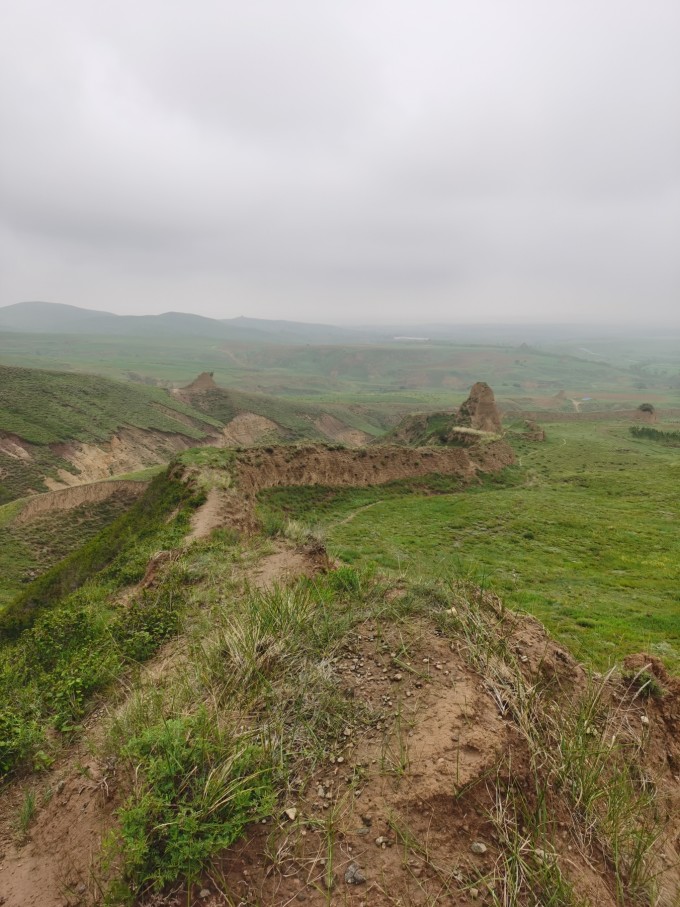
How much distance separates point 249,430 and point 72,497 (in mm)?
56221

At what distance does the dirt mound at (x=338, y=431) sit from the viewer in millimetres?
95812

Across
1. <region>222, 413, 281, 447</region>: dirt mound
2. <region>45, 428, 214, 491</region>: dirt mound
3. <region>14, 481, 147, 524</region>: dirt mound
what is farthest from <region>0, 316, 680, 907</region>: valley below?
<region>222, 413, 281, 447</region>: dirt mound

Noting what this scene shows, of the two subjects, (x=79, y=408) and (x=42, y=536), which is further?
(x=79, y=408)

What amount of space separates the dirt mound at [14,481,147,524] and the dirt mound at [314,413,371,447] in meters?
64.2

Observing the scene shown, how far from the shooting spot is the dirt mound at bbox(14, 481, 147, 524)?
91.7ft

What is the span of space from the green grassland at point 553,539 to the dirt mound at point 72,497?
14896mm

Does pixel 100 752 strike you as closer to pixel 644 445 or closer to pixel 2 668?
pixel 2 668

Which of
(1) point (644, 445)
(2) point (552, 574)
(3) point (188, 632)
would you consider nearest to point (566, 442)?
(1) point (644, 445)

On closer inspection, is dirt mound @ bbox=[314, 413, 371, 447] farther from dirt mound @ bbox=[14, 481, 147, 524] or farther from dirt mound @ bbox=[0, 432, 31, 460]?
dirt mound @ bbox=[14, 481, 147, 524]

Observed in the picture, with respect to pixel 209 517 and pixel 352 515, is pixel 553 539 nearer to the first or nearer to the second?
pixel 352 515

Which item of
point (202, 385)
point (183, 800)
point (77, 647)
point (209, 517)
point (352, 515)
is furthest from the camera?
point (202, 385)

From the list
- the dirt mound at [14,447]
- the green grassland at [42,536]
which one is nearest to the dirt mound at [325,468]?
the green grassland at [42,536]

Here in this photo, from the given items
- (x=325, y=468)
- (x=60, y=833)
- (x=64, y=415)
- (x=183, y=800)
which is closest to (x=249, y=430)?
(x=64, y=415)

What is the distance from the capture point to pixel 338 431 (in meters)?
99.4
